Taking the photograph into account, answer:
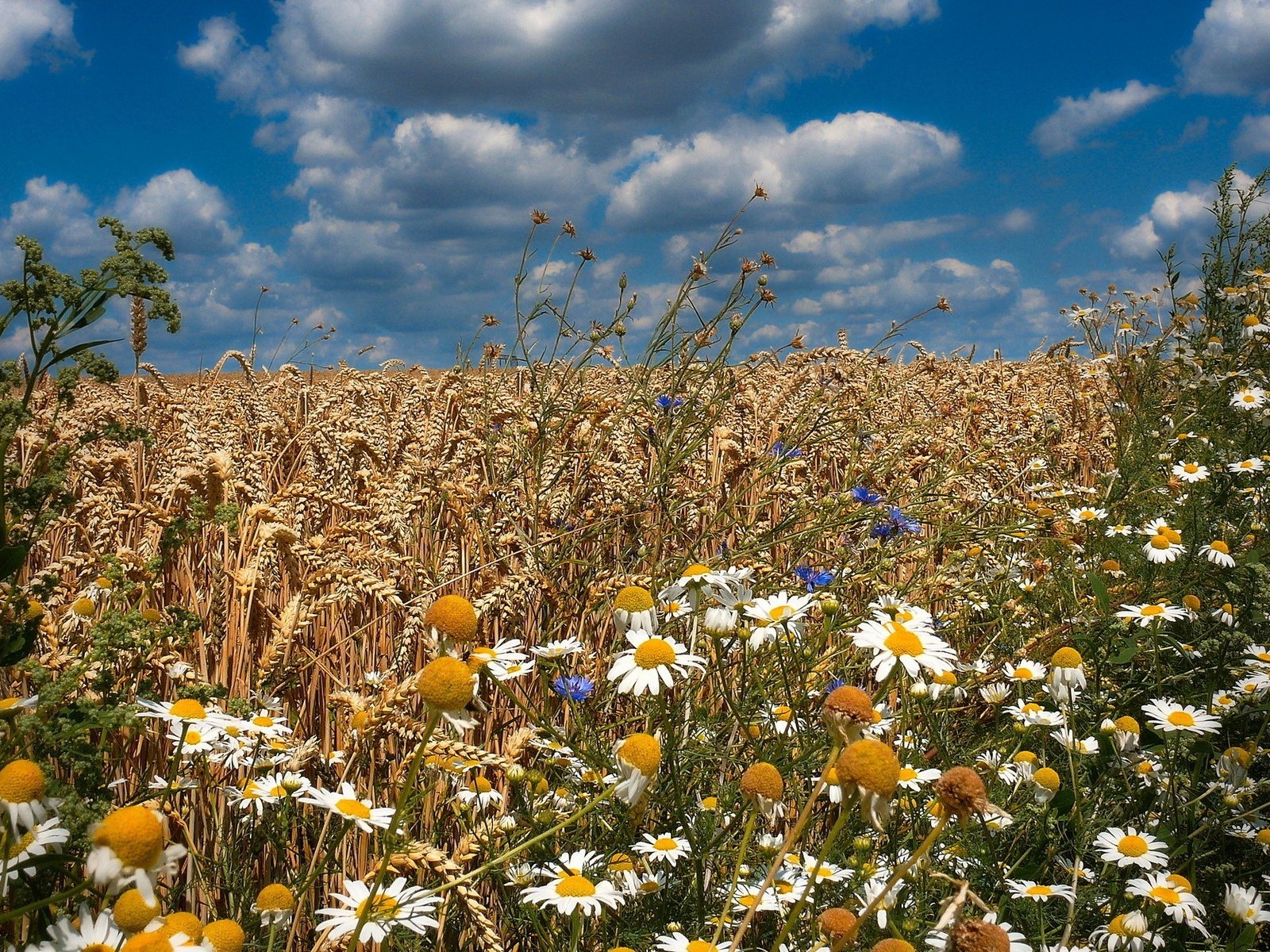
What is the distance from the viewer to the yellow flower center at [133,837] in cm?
85

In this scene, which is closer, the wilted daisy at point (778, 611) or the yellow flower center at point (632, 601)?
the yellow flower center at point (632, 601)

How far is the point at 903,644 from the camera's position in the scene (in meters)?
1.44

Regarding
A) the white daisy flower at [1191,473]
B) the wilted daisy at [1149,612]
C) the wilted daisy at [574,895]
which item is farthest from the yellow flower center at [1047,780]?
the white daisy flower at [1191,473]

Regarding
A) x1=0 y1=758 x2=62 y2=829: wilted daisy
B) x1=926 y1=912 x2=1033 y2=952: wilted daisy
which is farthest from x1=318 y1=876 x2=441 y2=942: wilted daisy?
x1=926 y1=912 x2=1033 y2=952: wilted daisy

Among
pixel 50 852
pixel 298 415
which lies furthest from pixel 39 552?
pixel 50 852

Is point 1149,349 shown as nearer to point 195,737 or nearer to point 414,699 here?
point 414,699

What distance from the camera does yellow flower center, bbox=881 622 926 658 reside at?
143 cm

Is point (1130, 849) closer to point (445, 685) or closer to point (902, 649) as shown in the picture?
point (902, 649)

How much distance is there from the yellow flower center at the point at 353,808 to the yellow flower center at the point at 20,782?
486mm

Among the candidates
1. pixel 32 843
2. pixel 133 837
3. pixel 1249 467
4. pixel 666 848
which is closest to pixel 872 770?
pixel 133 837

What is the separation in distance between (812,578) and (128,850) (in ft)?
6.80

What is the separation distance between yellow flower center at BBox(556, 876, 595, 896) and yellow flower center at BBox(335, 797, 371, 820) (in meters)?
0.32

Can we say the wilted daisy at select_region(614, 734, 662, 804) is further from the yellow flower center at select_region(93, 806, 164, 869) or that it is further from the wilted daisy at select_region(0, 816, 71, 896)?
the wilted daisy at select_region(0, 816, 71, 896)

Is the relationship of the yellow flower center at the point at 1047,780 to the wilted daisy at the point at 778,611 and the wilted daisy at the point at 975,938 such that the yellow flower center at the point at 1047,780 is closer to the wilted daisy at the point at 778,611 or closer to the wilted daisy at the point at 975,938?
the wilted daisy at the point at 778,611
